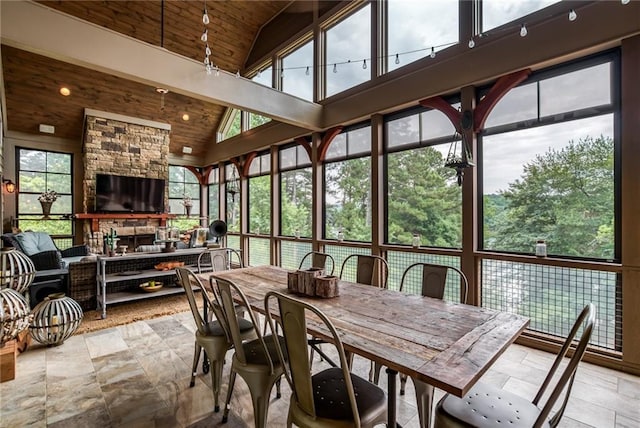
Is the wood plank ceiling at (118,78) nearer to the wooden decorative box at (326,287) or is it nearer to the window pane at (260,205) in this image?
the window pane at (260,205)

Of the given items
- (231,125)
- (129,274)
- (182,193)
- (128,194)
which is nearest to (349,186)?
(129,274)

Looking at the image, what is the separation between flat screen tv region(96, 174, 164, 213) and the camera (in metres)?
7.11

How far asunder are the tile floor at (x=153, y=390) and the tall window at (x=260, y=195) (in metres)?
4.26

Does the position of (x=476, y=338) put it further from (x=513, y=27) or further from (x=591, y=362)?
(x=513, y=27)

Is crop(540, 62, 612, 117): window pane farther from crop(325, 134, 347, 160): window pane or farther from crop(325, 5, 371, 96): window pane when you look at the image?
crop(325, 134, 347, 160): window pane

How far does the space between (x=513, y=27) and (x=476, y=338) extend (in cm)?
346

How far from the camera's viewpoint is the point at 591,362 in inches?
116

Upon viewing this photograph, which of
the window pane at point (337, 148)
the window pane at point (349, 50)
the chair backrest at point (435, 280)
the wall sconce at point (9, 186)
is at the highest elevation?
the window pane at point (349, 50)

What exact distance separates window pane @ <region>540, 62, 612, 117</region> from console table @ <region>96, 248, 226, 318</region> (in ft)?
16.5

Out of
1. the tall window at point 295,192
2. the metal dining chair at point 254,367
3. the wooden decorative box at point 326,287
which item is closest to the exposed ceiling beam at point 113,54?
the tall window at point 295,192

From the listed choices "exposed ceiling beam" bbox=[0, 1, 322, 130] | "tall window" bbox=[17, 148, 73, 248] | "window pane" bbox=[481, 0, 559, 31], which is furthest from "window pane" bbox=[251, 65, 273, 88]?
"tall window" bbox=[17, 148, 73, 248]

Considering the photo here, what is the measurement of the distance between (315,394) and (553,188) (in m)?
Result: 3.28

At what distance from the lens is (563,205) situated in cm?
324

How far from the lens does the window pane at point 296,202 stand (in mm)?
6373
